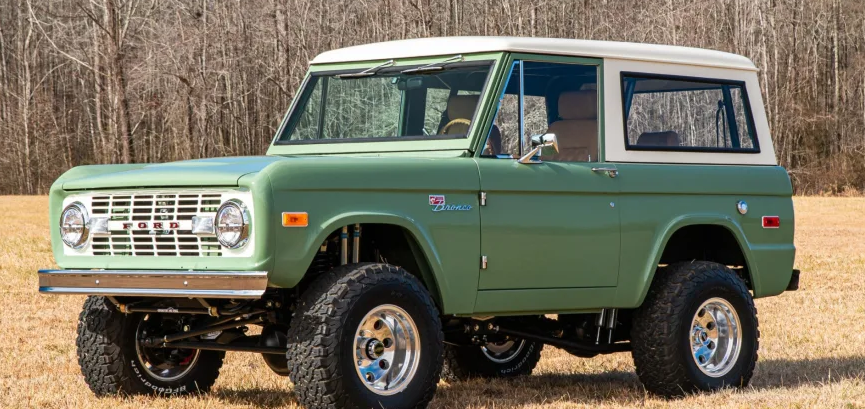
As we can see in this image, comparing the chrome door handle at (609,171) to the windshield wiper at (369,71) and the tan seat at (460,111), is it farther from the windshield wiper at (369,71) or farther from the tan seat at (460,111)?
the windshield wiper at (369,71)

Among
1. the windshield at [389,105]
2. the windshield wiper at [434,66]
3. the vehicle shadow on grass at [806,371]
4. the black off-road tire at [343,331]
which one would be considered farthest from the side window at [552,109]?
the vehicle shadow on grass at [806,371]

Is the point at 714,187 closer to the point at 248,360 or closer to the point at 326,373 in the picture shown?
the point at 326,373

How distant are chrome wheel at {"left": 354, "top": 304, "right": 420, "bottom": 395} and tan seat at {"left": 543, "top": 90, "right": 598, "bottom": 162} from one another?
179 centimetres

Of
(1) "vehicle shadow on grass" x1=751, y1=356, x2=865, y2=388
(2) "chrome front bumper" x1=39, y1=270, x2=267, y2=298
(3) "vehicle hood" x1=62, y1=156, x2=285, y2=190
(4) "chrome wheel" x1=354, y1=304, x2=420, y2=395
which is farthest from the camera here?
(1) "vehicle shadow on grass" x1=751, y1=356, x2=865, y2=388

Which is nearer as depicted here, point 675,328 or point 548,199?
point 548,199

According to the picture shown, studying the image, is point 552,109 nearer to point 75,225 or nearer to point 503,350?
point 503,350

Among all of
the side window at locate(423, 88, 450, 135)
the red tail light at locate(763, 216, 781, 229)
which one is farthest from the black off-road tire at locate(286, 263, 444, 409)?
the red tail light at locate(763, 216, 781, 229)

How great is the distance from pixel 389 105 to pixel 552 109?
3.40 feet

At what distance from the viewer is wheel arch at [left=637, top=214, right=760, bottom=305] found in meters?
7.87

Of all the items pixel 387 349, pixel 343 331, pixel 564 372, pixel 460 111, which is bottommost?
pixel 564 372

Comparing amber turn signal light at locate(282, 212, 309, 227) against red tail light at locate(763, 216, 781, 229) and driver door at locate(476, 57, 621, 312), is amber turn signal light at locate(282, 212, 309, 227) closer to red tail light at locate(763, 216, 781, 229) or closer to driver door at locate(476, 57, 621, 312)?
driver door at locate(476, 57, 621, 312)

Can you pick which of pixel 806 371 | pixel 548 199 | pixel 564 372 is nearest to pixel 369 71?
pixel 548 199

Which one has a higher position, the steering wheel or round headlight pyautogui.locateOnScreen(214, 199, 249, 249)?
the steering wheel

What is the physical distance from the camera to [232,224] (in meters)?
5.94
